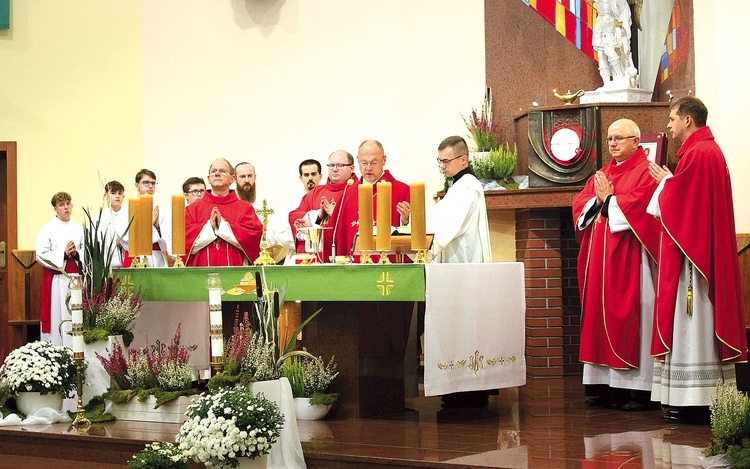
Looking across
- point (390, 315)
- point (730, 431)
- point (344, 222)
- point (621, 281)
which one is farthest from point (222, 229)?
point (730, 431)

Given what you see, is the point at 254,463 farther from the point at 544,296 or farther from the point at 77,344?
the point at 544,296

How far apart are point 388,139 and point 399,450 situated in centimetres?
509

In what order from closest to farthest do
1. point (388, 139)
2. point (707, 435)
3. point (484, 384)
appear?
1. point (707, 435)
2. point (484, 384)
3. point (388, 139)

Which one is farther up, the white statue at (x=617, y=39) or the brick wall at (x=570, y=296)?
the white statue at (x=617, y=39)

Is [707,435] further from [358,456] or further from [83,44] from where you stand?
[83,44]

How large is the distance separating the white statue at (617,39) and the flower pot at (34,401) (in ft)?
16.5

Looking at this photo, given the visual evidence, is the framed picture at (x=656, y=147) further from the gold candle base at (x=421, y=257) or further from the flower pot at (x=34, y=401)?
the flower pot at (x=34, y=401)

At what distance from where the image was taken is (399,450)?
557 cm

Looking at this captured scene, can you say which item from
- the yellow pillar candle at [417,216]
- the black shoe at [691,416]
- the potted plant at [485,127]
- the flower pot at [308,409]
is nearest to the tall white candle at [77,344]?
the flower pot at [308,409]

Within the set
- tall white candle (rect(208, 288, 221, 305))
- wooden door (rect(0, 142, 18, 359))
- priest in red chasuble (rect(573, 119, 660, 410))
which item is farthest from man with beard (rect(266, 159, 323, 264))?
wooden door (rect(0, 142, 18, 359))

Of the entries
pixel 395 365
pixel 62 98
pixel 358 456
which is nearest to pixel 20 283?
pixel 62 98

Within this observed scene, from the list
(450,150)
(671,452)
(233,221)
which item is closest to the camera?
(671,452)

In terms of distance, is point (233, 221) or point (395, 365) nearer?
point (395, 365)

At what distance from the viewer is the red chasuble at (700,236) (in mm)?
6359
